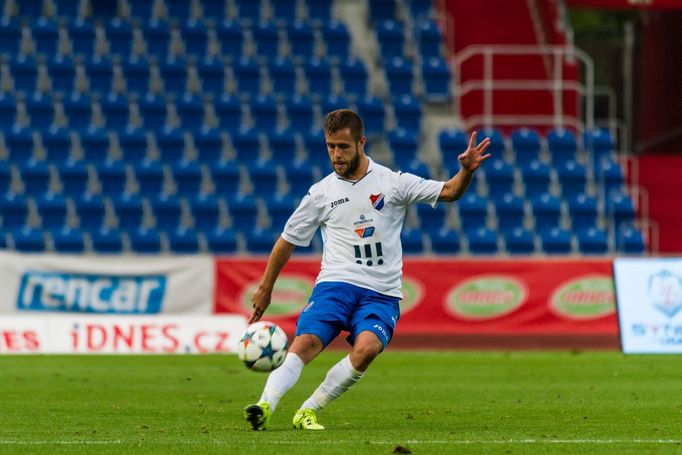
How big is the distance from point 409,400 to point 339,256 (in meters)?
3.13

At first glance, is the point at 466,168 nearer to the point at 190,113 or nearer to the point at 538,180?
the point at 538,180

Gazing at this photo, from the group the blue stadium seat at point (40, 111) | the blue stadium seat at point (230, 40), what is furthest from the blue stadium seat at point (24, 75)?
the blue stadium seat at point (230, 40)

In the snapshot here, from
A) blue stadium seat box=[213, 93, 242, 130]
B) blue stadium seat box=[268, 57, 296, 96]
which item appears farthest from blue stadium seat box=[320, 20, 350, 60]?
blue stadium seat box=[213, 93, 242, 130]

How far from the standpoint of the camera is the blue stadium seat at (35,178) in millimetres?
25578

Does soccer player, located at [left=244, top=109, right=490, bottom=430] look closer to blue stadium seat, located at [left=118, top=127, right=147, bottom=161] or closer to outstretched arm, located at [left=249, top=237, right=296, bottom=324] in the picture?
outstretched arm, located at [left=249, top=237, right=296, bottom=324]

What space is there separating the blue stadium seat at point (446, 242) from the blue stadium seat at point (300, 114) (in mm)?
4246

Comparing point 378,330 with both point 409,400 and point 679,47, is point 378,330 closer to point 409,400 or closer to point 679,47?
point 409,400

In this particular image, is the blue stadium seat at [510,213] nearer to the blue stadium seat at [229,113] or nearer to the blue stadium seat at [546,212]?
the blue stadium seat at [546,212]

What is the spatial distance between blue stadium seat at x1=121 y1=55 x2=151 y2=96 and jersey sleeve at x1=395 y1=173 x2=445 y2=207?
19.6 metres

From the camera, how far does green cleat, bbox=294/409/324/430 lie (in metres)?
8.98

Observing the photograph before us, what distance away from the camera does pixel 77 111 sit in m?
27.2

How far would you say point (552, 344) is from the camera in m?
Answer: 20.9

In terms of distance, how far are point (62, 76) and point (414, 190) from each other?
2010 cm

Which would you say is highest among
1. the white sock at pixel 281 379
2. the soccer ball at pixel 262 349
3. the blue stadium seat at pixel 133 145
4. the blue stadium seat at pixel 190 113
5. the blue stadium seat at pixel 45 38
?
the soccer ball at pixel 262 349
